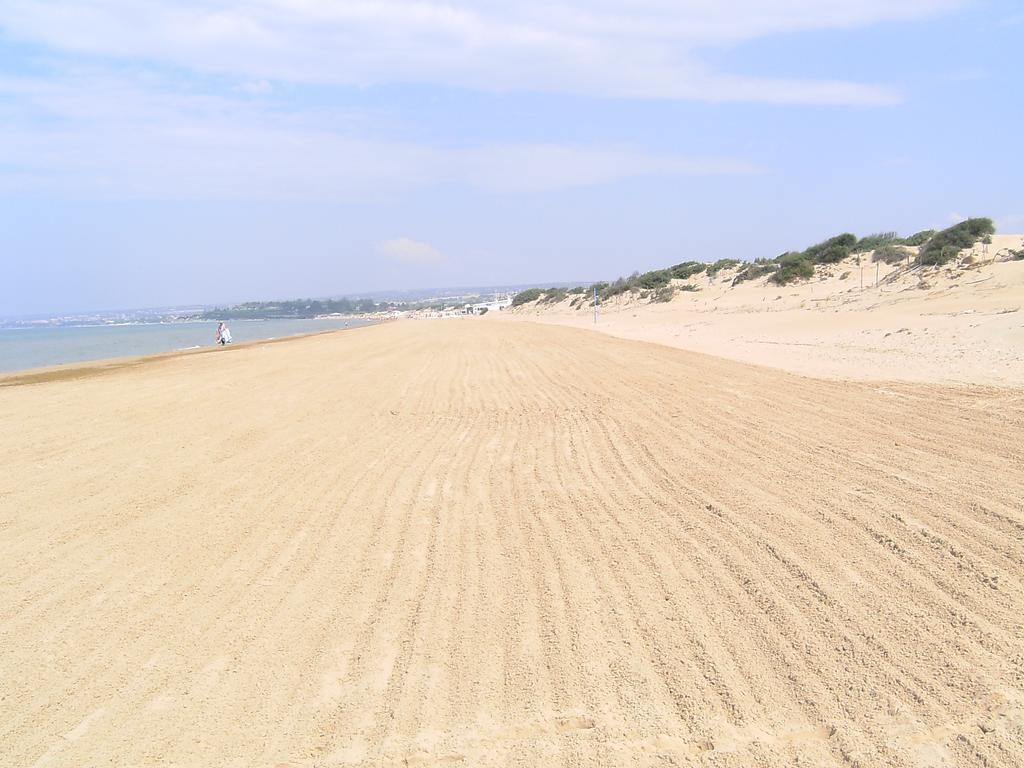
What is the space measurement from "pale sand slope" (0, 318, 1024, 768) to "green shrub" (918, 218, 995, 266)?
21773 millimetres

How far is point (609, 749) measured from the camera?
8.83 feet

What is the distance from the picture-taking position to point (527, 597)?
391 centimetres

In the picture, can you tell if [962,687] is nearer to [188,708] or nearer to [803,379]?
[188,708]

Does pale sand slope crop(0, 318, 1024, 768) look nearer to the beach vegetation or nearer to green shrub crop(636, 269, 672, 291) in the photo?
the beach vegetation

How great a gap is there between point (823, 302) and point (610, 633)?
27370 mm

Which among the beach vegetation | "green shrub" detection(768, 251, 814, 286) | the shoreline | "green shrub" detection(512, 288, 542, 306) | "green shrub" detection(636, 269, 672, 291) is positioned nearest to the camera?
the shoreline

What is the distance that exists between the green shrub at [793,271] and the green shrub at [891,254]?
10.5 feet

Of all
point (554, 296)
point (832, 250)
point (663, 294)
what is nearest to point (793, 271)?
point (832, 250)

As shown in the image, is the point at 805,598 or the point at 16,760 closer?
the point at 16,760

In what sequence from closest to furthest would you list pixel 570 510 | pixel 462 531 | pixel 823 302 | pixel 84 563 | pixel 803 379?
pixel 84 563
pixel 462 531
pixel 570 510
pixel 803 379
pixel 823 302

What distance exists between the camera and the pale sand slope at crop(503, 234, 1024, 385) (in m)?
12.0

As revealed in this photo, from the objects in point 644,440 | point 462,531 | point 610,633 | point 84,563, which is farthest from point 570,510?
point 84,563

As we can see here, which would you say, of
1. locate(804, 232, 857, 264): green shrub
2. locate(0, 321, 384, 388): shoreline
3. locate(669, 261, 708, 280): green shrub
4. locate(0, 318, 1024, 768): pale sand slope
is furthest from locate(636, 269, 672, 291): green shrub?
locate(0, 318, 1024, 768): pale sand slope

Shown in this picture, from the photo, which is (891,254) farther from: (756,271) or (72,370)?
(72,370)
